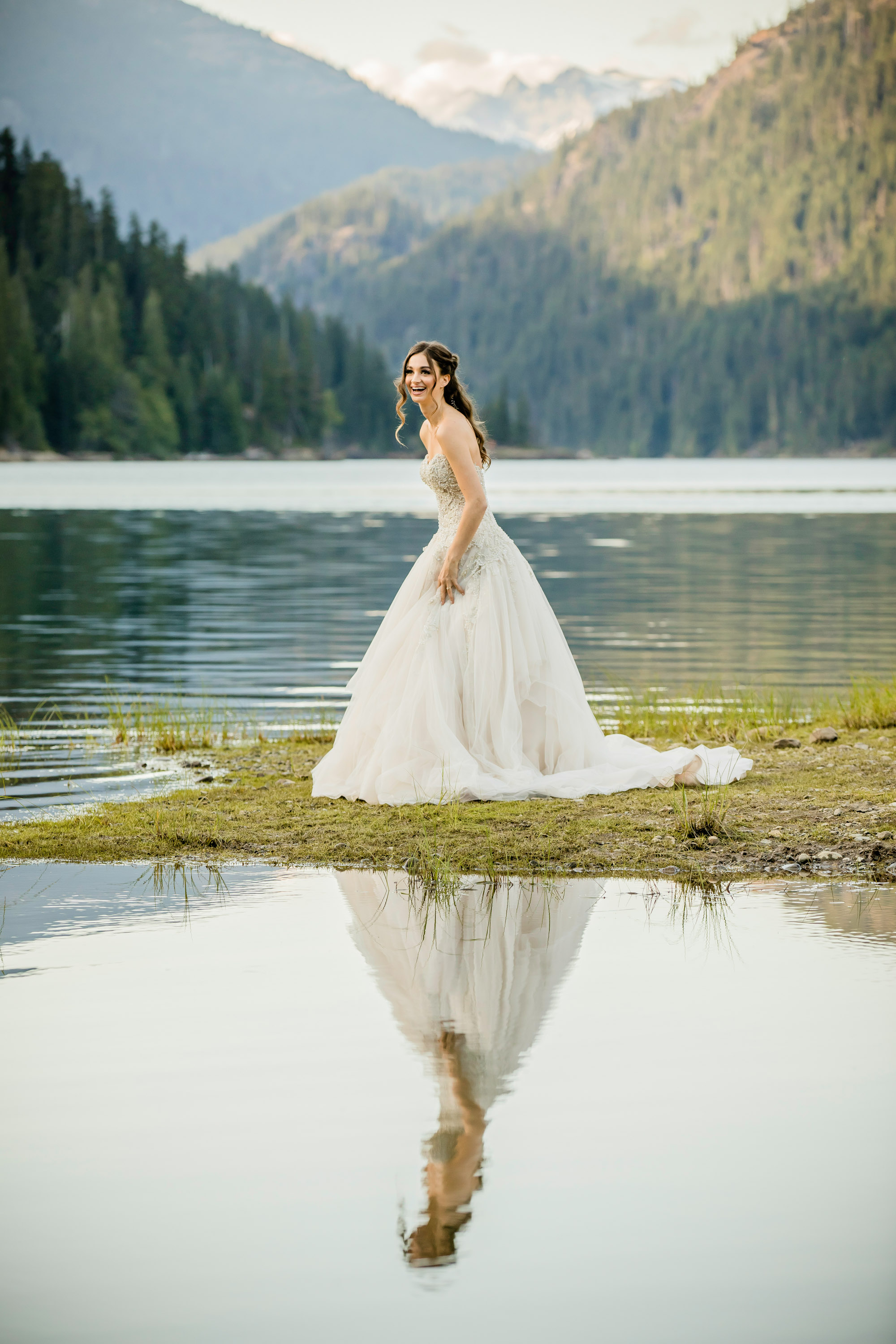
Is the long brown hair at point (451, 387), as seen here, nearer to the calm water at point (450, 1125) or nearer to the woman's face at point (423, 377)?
the woman's face at point (423, 377)

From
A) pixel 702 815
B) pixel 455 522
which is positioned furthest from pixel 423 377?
pixel 702 815

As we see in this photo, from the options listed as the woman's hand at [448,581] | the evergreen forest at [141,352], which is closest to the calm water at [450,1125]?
the woman's hand at [448,581]

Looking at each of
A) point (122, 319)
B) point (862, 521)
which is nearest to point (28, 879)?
point (862, 521)

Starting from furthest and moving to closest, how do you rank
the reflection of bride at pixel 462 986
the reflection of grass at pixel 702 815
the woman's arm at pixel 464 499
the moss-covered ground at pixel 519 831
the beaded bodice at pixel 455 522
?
1. the beaded bodice at pixel 455 522
2. the woman's arm at pixel 464 499
3. the reflection of grass at pixel 702 815
4. the moss-covered ground at pixel 519 831
5. the reflection of bride at pixel 462 986

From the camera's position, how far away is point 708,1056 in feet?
16.4

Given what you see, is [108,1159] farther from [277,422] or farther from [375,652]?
[277,422]

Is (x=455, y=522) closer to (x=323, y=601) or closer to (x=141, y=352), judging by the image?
(x=323, y=601)

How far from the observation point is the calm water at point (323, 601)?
17.3 meters

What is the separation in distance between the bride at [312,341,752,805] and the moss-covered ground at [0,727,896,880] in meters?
0.22

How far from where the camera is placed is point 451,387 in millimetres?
9656

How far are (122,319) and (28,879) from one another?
162m

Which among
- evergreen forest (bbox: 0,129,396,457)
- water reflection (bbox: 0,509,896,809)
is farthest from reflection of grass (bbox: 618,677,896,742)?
evergreen forest (bbox: 0,129,396,457)

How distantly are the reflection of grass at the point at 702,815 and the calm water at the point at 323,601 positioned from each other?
385 cm

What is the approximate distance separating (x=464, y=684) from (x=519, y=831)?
1.45m
